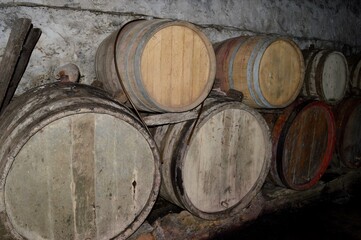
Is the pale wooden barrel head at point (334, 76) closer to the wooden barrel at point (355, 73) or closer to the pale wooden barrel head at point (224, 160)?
the wooden barrel at point (355, 73)

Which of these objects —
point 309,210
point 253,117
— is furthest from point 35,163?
point 309,210

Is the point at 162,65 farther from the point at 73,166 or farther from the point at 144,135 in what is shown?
Answer: the point at 73,166

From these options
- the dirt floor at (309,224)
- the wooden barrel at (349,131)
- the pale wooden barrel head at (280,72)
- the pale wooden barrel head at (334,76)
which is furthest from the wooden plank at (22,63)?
the wooden barrel at (349,131)

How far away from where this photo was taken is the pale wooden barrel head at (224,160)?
8.57 ft

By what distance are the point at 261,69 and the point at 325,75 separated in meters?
1.52

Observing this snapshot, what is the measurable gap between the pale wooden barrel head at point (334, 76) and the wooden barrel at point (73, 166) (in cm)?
265

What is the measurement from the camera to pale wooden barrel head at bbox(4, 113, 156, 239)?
5.93 ft

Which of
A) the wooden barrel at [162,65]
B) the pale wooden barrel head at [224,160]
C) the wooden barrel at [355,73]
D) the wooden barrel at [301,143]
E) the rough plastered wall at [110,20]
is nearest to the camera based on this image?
the wooden barrel at [162,65]

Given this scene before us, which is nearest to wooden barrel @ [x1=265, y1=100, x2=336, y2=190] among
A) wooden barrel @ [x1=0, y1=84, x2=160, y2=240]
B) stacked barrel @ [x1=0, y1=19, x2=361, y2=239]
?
stacked barrel @ [x1=0, y1=19, x2=361, y2=239]

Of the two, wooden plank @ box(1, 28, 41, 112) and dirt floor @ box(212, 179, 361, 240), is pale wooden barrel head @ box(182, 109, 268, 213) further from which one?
wooden plank @ box(1, 28, 41, 112)

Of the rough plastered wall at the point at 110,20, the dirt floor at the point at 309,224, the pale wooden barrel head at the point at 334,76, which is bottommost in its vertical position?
the dirt floor at the point at 309,224

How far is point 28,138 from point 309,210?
12.8 feet

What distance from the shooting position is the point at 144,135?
6.91ft

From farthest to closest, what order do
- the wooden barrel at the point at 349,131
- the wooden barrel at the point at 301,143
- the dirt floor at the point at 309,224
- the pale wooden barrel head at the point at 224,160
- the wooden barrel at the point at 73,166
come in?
1. the wooden barrel at the point at 349,131
2. the dirt floor at the point at 309,224
3. the wooden barrel at the point at 301,143
4. the pale wooden barrel head at the point at 224,160
5. the wooden barrel at the point at 73,166
